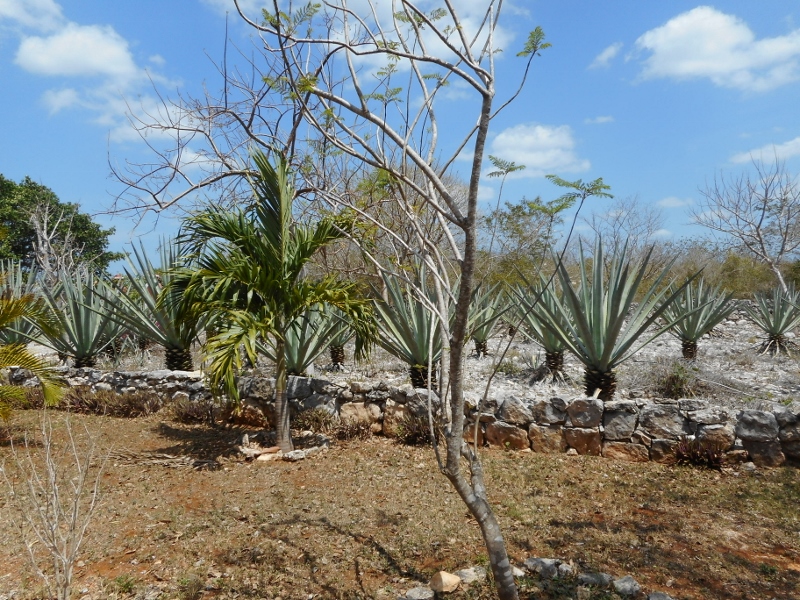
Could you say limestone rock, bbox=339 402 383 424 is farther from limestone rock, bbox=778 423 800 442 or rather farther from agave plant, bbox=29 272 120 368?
agave plant, bbox=29 272 120 368

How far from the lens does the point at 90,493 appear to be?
208 inches

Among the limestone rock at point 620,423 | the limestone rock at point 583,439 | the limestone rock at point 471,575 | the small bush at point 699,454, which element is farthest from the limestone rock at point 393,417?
the limestone rock at point 471,575

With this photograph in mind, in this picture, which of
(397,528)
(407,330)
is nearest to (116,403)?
(407,330)

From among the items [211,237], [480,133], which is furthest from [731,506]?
[211,237]

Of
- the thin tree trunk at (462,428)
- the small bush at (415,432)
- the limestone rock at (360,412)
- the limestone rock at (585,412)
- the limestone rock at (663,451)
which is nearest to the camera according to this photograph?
the thin tree trunk at (462,428)

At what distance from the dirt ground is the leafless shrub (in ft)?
0.41

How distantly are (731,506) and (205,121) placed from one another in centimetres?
662

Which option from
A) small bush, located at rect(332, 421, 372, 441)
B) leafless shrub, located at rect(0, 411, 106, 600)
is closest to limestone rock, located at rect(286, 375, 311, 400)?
small bush, located at rect(332, 421, 372, 441)

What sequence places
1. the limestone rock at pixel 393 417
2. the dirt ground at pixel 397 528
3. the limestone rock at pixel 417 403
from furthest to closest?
the limestone rock at pixel 393 417
the limestone rock at pixel 417 403
the dirt ground at pixel 397 528

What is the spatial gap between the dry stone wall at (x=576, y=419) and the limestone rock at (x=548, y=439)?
0.03 ft

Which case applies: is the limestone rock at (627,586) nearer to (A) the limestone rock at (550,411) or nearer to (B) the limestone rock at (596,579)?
(B) the limestone rock at (596,579)

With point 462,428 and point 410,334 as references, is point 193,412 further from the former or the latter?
point 462,428

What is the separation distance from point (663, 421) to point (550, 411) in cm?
109

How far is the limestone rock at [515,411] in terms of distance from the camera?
6.13 m
